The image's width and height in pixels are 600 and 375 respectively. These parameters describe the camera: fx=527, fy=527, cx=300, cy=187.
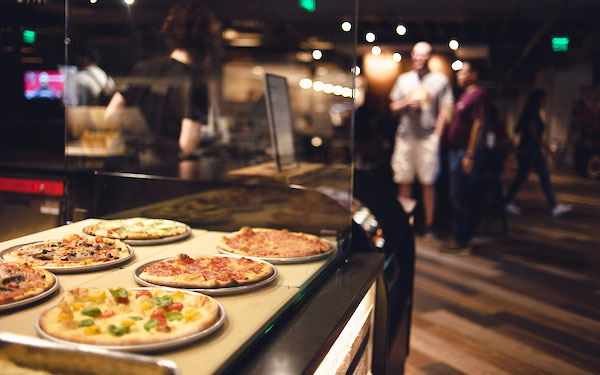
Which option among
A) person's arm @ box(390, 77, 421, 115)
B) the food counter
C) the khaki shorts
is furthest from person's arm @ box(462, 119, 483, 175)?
the food counter

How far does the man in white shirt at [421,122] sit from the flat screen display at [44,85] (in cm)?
333

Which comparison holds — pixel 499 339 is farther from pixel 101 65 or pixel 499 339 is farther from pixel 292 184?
pixel 101 65

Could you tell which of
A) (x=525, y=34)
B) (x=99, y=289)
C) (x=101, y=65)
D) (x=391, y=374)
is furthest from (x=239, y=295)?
(x=525, y=34)

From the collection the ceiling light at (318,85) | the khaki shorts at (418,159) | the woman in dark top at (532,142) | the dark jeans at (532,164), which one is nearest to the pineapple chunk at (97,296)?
the khaki shorts at (418,159)

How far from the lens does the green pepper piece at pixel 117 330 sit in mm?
926

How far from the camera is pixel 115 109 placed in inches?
91.5

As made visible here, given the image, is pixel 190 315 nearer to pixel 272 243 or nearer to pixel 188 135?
pixel 272 243

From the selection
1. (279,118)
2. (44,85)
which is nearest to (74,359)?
(279,118)

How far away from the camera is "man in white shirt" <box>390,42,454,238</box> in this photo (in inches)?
210

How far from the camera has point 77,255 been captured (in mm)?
1365

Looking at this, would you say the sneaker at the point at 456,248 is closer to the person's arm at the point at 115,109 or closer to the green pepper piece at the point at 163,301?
the person's arm at the point at 115,109

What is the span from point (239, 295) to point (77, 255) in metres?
0.46

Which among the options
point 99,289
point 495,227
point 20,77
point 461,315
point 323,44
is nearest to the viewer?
point 99,289

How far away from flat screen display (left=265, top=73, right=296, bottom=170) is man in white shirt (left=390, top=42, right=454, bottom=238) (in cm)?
315
